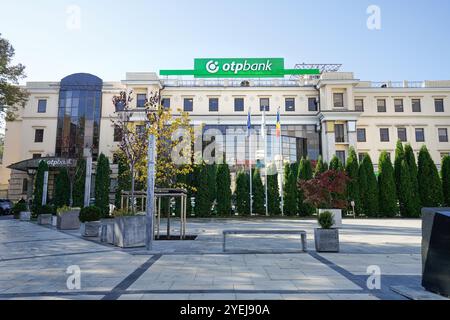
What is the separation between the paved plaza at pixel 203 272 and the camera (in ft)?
17.2

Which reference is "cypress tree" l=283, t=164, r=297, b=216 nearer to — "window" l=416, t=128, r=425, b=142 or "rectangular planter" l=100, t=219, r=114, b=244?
"window" l=416, t=128, r=425, b=142

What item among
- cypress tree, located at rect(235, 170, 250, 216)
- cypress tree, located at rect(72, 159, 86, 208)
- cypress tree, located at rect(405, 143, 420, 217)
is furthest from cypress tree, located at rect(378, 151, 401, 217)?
→ cypress tree, located at rect(72, 159, 86, 208)

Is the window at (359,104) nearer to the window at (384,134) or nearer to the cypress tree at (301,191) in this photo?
the window at (384,134)

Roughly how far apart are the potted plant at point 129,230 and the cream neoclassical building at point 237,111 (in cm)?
2504

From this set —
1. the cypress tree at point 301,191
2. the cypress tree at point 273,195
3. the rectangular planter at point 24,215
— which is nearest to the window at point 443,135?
the cypress tree at point 301,191

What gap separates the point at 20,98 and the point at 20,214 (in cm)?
891

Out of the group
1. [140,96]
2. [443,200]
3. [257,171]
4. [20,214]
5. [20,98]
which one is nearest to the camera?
[20,98]

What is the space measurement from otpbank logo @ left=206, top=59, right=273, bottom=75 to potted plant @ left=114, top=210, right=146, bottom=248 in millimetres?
26427

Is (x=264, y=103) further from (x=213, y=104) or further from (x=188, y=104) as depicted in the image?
(x=188, y=104)

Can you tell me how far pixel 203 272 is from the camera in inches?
267

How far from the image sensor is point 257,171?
30266 millimetres
